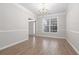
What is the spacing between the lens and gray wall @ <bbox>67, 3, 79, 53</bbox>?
2.27 meters

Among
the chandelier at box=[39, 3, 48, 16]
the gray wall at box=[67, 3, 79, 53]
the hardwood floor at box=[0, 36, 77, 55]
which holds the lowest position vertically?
the hardwood floor at box=[0, 36, 77, 55]

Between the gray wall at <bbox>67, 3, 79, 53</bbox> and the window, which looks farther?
the window

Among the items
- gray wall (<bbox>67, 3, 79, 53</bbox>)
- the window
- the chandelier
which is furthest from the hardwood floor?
the chandelier

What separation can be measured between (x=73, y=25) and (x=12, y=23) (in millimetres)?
1518

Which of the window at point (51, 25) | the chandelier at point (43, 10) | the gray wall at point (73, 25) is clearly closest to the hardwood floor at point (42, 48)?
the gray wall at point (73, 25)

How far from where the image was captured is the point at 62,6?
229 centimetres

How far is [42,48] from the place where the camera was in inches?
93.0

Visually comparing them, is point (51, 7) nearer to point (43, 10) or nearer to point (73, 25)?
point (43, 10)

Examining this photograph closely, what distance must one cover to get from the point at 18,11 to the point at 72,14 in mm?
1368

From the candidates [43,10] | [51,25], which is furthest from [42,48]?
[43,10]

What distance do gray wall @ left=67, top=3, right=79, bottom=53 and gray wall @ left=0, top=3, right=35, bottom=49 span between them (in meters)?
0.98

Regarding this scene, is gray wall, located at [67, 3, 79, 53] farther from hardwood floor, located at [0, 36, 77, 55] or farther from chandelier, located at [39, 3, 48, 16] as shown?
chandelier, located at [39, 3, 48, 16]

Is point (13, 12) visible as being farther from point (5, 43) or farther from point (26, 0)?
point (5, 43)
